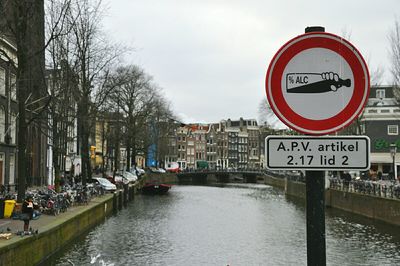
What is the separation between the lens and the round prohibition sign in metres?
2.96

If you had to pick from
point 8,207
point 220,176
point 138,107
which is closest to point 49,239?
point 8,207

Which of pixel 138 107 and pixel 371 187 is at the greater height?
pixel 138 107

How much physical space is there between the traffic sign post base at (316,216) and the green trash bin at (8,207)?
19.7 m

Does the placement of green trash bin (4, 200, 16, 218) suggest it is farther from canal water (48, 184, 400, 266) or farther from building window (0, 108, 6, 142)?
building window (0, 108, 6, 142)

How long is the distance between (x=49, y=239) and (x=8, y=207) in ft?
12.5

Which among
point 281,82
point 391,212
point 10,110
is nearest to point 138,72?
point 10,110

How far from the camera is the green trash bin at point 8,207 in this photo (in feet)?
68.9

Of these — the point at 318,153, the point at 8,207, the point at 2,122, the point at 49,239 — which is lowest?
the point at 49,239

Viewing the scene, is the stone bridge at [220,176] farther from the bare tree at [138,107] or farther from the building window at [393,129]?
the building window at [393,129]

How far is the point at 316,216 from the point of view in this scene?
3.03m

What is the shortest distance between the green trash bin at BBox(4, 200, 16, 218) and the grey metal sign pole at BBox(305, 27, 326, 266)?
19672 millimetres

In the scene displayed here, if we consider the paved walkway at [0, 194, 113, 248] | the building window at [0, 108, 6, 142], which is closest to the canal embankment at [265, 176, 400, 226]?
the paved walkway at [0, 194, 113, 248]

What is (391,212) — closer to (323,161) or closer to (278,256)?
(278,256)

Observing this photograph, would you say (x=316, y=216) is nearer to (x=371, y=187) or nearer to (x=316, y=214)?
(x=316, y=214)
